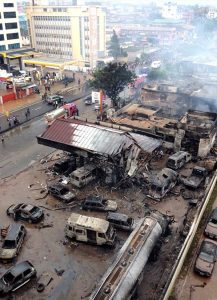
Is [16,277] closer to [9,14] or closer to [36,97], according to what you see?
[36,97]

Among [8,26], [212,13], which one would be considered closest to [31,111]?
[8,26]

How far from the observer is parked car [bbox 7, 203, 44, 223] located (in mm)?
23453

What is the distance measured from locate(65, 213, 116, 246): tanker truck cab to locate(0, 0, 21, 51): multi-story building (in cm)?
5994

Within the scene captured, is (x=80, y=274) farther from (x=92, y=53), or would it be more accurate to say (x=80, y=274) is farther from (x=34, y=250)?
(x=92, y=53)

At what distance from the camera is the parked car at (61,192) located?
25.8 meters

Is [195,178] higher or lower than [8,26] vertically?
lower

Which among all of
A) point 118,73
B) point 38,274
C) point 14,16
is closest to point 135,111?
point 118,73

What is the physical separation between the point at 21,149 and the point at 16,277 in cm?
1940

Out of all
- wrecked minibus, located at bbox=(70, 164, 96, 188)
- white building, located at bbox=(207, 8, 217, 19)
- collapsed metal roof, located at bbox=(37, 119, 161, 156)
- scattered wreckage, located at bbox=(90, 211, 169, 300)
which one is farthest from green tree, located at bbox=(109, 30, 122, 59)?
white building, located at bbox=(207, 8, 217, 19)

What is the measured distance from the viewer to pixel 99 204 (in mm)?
24625

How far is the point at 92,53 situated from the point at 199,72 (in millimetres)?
26907

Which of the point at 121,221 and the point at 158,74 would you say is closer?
the point at 121,221

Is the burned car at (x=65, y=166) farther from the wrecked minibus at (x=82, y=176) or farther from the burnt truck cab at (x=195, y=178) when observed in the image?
the burnt truck cab at (x=195, y=178)

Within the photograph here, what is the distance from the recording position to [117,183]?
27719mm
